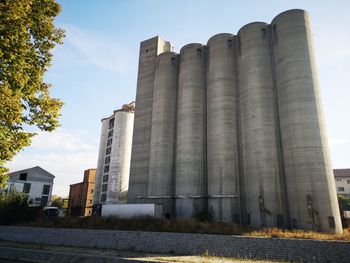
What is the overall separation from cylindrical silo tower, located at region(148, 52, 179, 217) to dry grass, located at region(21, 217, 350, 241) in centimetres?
790

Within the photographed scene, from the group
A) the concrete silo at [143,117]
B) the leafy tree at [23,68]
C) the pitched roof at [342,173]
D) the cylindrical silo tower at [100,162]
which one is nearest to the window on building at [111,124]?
the cylindrical silo tower at [100,162]

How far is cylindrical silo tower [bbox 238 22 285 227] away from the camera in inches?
1072

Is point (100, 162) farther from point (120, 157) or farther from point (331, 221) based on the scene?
point (331, 221)

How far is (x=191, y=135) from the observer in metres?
34.3

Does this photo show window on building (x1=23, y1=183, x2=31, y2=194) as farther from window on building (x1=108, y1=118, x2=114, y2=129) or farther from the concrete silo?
the concrete silo

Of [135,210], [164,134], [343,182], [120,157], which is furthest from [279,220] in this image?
[343,182]

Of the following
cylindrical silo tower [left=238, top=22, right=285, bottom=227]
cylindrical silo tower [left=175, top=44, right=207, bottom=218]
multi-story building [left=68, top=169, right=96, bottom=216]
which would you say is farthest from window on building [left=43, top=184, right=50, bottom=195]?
cylindrical silo tower [left=238, top=22, right=285, bottom=227]

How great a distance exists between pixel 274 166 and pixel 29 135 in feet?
77.4

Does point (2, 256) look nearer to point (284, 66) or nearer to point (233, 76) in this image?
point (233, 76)

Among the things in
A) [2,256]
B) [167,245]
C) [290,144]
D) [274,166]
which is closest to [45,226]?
[2,256]

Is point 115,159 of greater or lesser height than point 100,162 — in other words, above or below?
below

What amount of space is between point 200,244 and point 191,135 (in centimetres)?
1730

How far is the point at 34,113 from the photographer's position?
45.8ft

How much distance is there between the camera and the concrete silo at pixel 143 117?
38.2 metres
